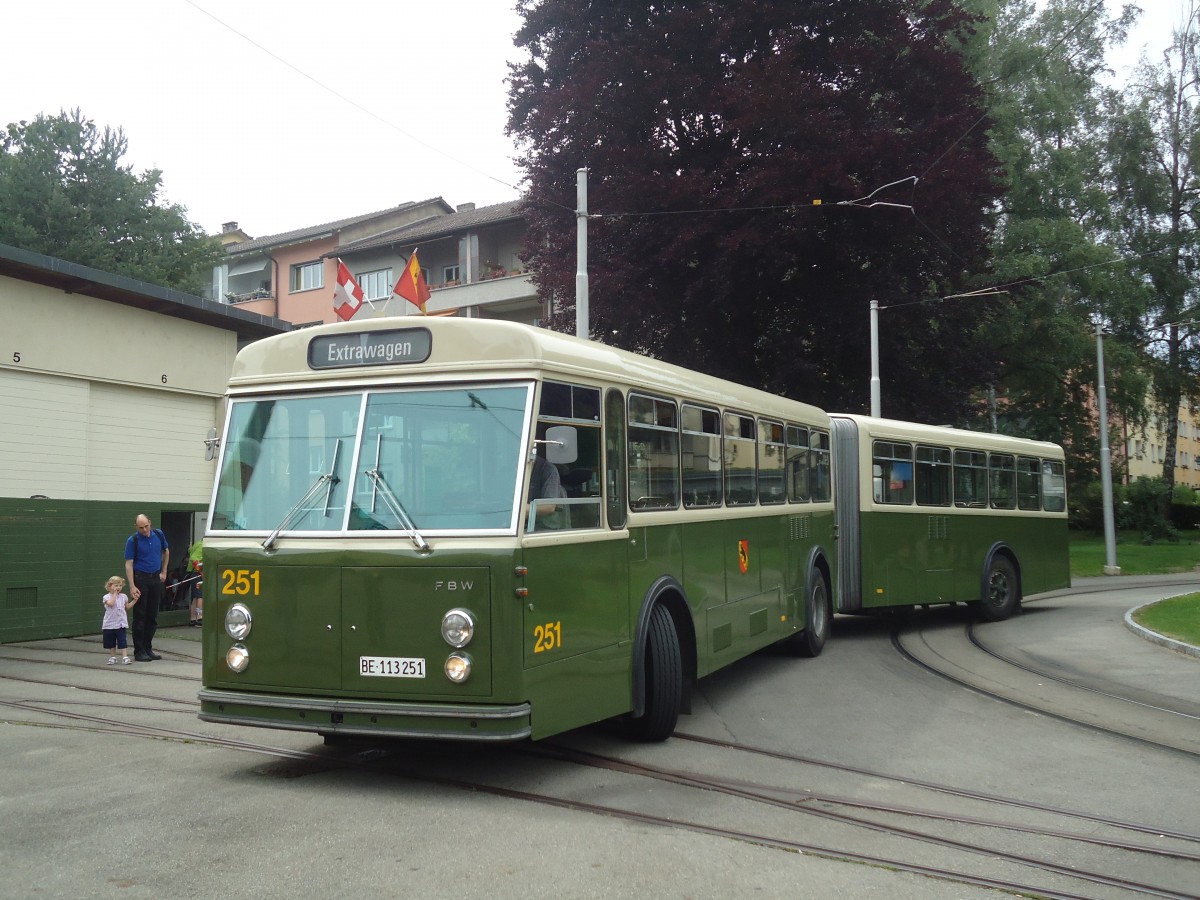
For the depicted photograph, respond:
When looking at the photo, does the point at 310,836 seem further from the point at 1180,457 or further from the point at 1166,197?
the point at 1180,457

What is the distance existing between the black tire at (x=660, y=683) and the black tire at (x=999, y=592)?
10.7 m

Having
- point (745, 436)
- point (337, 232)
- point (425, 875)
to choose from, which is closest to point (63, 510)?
point (745, 436)

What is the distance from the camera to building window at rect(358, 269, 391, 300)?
157 ft

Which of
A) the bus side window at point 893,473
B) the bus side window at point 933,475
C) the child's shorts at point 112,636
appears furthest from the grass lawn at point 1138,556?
the child's shorts at point 112,636

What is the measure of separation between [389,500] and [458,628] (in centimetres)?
90

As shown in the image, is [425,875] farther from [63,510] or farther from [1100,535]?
[1100,535]

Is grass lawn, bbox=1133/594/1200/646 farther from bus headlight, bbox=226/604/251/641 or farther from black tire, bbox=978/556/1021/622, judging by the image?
bus headlight, bbox=226/604/251/641

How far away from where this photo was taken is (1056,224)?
35.4 metres

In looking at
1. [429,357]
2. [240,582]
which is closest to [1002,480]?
[429,357]

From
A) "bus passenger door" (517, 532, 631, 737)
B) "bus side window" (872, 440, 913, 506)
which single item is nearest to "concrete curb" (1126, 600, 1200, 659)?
"bus side window" (872, 440, 913, 506)

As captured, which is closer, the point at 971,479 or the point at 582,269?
the point at 971,479

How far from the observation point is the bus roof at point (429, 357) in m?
7.20

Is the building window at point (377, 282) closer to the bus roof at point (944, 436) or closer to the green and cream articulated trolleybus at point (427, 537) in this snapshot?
the bus roof at point (944, 436)

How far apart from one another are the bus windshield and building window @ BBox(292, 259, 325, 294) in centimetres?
4483
